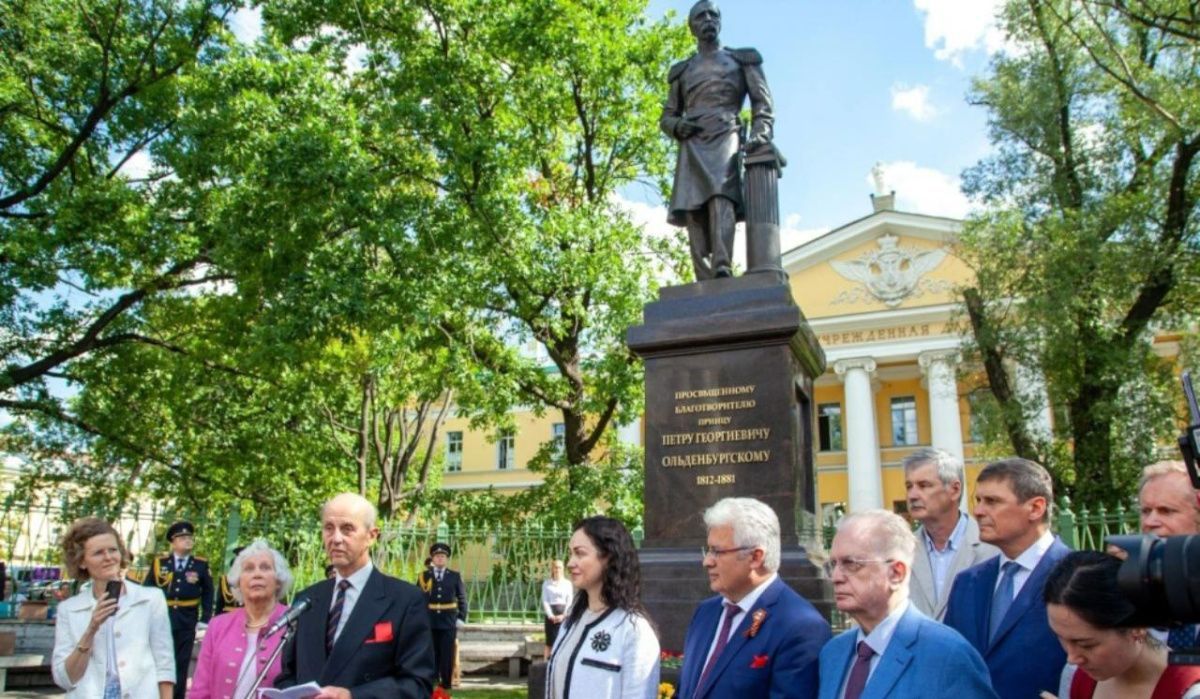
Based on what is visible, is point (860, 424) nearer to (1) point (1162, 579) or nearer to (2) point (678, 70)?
(2) point (678, 70)

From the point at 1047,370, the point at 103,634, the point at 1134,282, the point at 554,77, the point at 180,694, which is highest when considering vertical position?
the point at 554,77

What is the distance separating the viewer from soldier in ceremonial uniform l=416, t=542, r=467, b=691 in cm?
1127

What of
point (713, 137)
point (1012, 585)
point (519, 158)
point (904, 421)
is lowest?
point (1012, 585)

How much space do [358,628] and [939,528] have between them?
289 cm

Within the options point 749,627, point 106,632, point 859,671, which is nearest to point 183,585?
point 106,632

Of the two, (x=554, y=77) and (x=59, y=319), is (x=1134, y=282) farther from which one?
(x=59, y=319)

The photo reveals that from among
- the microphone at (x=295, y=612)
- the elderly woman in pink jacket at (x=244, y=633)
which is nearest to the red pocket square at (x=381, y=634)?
the microphone at (x=295, y=612)

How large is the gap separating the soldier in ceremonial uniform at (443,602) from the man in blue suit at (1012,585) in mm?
8383

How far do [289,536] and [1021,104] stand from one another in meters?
17.1

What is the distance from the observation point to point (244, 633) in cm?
430

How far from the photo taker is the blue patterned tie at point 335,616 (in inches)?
149

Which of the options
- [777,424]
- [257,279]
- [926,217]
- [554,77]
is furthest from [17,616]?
[926,217]

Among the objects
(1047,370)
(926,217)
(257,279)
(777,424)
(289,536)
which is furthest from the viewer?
(926,217)

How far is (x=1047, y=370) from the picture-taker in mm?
18547
